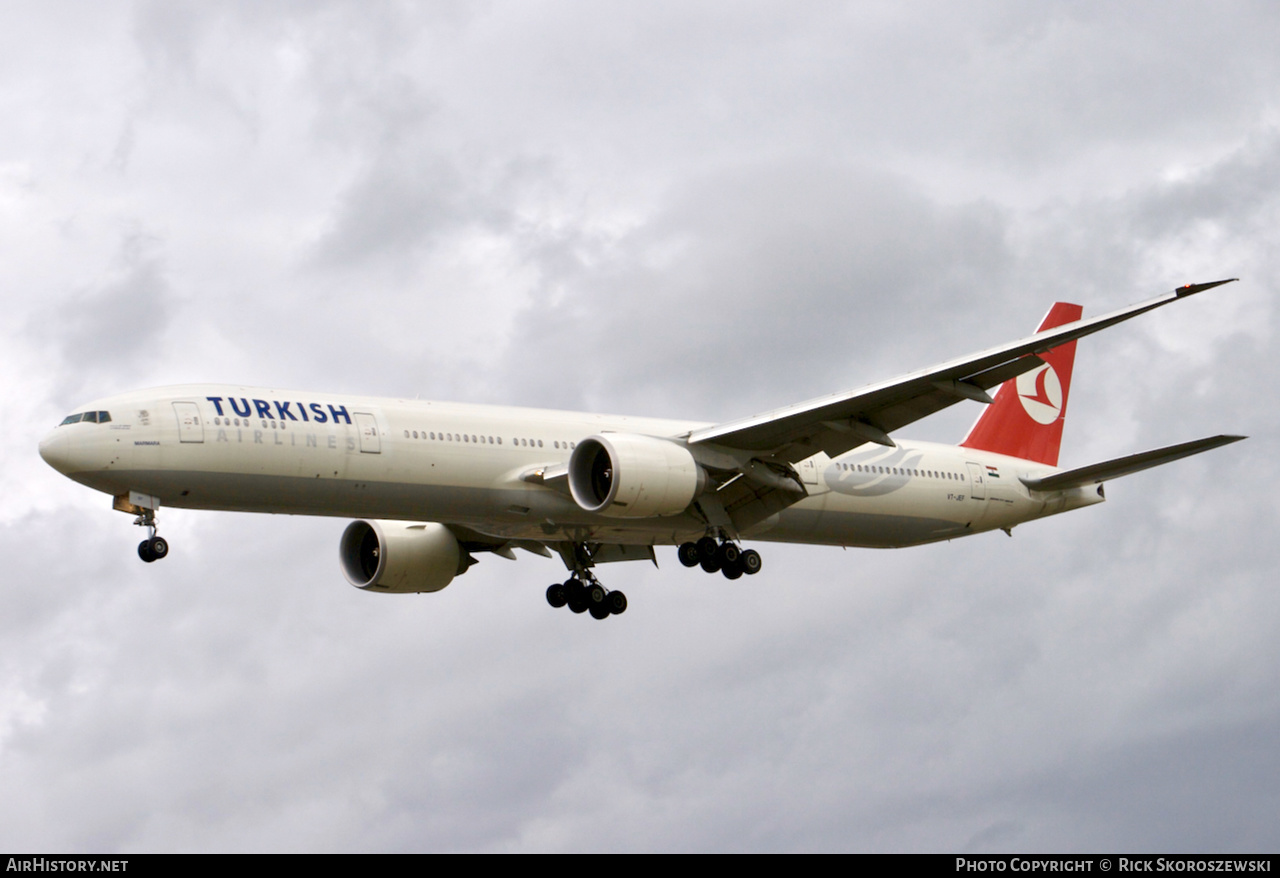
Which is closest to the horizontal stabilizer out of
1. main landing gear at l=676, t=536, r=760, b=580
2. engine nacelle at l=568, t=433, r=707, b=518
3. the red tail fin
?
the red tail fin

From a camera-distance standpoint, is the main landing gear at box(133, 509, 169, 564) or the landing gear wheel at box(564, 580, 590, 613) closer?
the main landing gear at box(133, 509, 169, 564)

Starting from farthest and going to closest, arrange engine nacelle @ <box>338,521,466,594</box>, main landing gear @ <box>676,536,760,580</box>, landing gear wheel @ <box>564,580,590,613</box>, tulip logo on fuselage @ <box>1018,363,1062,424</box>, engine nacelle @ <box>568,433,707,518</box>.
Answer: tulip logo on fuselage @ <box>1018,363,1062,424</box>, landing gear wheel @ <box>564,580,590,613</box>, engine nacelle @ <box>338,521,466,594</box>, main landing gear @ <box>676,536,760,580</box>, engine nacelle @ <box>568,433,707,518</box>

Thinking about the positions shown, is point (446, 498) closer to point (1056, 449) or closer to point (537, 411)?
point (537, 411)

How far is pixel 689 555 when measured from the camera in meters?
41.2

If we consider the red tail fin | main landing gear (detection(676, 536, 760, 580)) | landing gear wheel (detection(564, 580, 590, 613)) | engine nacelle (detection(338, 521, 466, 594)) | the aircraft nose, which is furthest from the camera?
the red tail fin

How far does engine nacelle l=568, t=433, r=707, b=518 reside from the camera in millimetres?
37281

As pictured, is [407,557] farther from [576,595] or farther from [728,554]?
[728,554]

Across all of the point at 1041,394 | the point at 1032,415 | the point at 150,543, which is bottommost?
the point at 150,543

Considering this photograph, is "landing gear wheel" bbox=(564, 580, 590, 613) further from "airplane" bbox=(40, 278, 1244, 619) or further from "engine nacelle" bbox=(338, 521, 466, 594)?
"engine nacelle" bbox=(338, 521, 466, 594)

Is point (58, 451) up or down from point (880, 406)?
down

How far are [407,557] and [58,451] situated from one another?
12.1 metres

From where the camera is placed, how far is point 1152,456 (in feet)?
134

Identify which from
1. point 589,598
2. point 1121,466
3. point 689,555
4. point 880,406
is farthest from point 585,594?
point 1121,466

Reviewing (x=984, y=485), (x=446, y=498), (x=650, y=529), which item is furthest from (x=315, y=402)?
(x=984, y=485)
